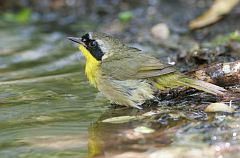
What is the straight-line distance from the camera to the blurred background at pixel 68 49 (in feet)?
16.1

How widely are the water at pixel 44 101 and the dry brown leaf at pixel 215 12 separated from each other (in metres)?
2.13

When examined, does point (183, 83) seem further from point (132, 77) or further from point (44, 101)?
point (44, 101)

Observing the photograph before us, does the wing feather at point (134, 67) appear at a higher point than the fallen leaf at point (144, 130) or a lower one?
higher

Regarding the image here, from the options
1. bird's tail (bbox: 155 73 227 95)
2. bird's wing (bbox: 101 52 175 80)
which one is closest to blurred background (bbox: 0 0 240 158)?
bird's wing (bbox: 101 52 175 80)

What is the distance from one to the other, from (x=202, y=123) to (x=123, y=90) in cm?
115

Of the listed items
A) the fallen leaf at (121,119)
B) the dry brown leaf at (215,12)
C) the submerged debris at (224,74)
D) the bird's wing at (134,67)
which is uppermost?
the dry brown leaf at (215,12)

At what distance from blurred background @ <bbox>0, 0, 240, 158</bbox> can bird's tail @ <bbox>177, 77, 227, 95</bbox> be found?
826 mm

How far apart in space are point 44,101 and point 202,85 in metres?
1.67

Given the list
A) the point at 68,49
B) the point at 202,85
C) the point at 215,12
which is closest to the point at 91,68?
the point at 202,85

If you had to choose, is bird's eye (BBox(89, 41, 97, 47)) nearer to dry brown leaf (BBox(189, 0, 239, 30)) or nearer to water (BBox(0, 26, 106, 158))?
water (BBox(0, 26, 106, 158))

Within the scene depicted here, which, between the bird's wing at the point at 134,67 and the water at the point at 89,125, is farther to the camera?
the bird's wing at the point at 134,67

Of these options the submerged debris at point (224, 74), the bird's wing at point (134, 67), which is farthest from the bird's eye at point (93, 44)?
the submerged debris at point (224, 74)

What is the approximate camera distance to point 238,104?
5.07m

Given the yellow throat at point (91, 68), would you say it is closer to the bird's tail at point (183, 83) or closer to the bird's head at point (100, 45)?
the bird's head at point (100, 45)
